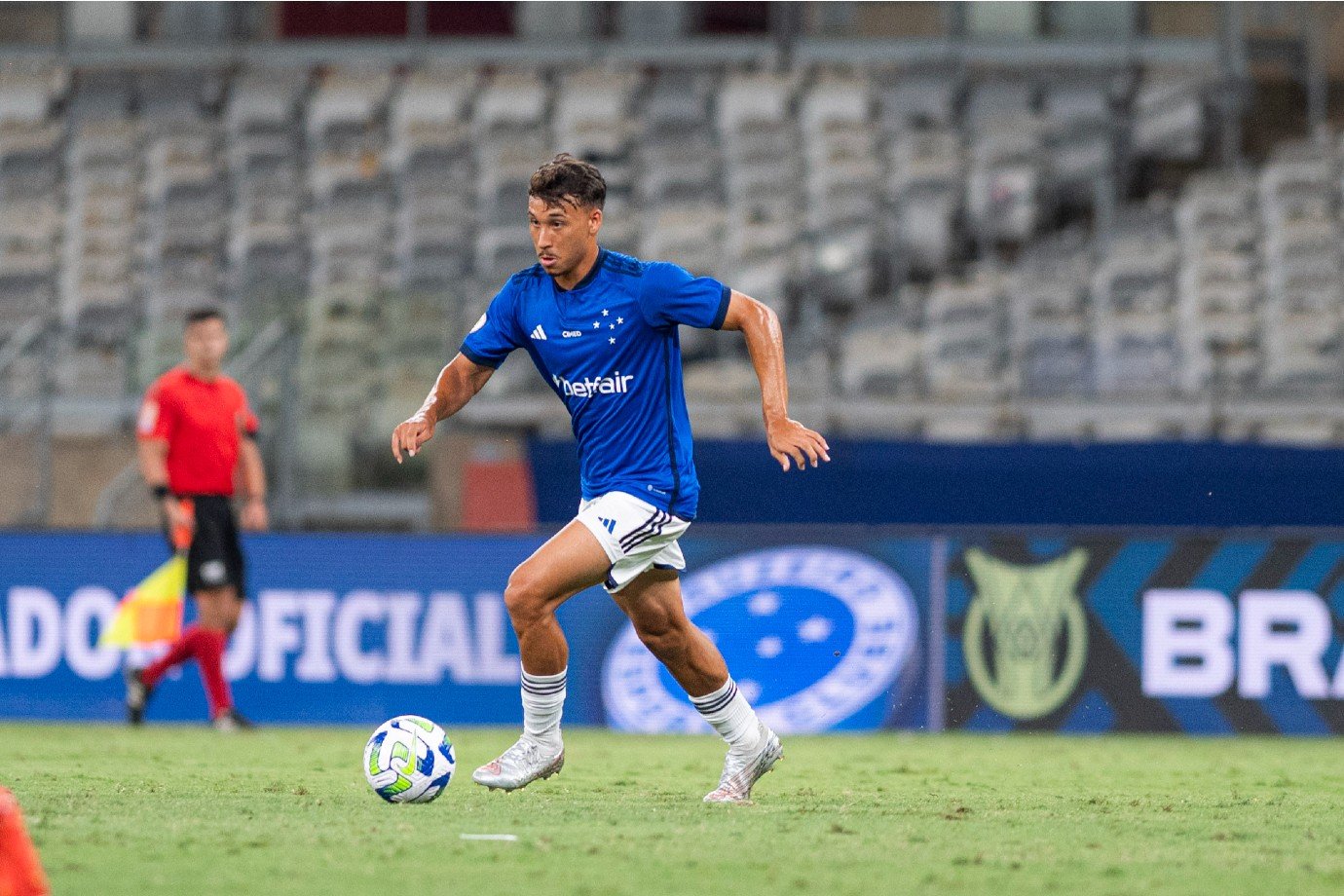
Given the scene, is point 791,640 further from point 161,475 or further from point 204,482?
point 161,475

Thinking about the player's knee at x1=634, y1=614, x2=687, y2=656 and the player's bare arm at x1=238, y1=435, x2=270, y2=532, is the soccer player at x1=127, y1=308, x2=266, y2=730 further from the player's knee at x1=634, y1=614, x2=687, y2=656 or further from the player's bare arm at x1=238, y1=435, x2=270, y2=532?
the player's knee at x1=634, y1=614, x2=687, y2=656

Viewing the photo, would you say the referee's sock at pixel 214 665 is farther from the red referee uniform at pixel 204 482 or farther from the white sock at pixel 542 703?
the white sock at pixel 542 703

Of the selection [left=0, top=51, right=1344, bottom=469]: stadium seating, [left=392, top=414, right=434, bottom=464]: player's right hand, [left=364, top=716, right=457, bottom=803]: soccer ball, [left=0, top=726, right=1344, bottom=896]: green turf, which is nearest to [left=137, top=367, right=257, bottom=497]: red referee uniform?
[left=0, top=726, right=1344, bottom=896]: green turf

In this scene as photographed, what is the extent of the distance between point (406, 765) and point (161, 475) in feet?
14.9

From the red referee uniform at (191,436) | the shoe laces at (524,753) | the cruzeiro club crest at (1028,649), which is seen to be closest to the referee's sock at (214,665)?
the red referee uniform at (191,436)

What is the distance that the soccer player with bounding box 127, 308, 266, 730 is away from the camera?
1072cm

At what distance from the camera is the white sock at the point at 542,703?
680cm

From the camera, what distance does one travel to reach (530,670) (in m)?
6.79

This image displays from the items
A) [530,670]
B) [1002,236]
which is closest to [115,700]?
[530,670]

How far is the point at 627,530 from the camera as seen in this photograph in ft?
21.6

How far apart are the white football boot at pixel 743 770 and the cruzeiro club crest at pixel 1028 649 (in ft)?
14.6

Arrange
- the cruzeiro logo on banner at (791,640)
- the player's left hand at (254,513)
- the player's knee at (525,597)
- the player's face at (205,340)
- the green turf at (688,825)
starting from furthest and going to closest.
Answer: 1. the player's left hand at (254,513)
2. the cruzeiro logo on banner at (791,640)
3. the player's face at (205,340)
4. the player's knee at (525,597)
5. the green turf at (688,825)

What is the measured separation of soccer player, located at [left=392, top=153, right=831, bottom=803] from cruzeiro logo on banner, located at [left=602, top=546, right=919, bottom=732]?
4165 millimetres

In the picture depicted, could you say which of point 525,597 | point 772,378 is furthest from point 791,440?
point 525,597
